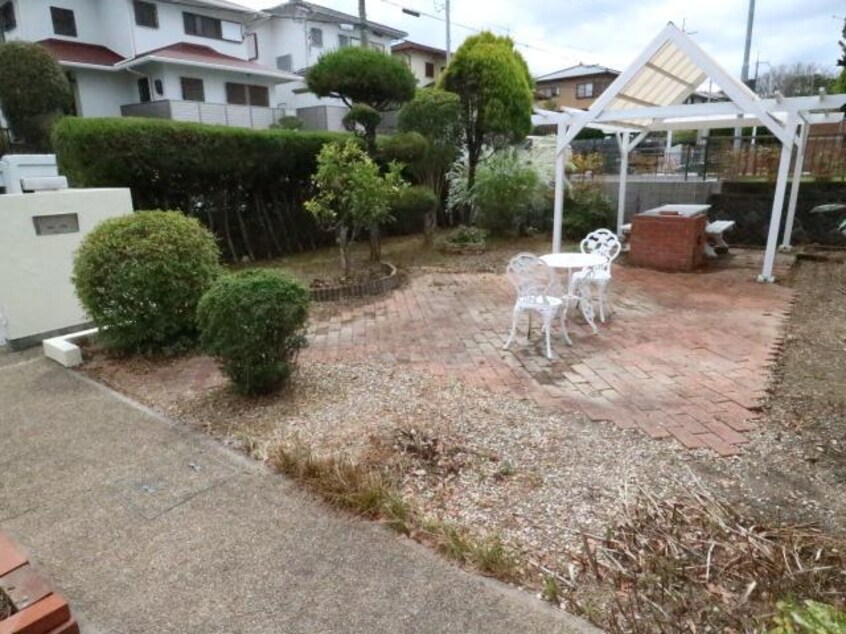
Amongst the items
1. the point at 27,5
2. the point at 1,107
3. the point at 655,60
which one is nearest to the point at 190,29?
the point at 27,5

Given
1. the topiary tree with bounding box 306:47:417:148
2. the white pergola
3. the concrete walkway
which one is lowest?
the concrete walkway

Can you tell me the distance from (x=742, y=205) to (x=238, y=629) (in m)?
11.4

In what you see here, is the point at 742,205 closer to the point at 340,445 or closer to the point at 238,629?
the point at 340,445

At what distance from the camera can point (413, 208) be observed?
10117 mm

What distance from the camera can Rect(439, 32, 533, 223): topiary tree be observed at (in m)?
10.8

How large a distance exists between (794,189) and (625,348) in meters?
6.92

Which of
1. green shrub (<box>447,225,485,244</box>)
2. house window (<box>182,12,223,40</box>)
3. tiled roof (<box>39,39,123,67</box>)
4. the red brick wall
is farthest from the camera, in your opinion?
house window (<box>182,12,223,40</box>)

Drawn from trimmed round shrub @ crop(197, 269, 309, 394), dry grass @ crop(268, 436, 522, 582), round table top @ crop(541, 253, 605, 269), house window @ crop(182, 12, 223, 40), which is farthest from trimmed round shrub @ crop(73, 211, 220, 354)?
house window @ crop(182, 12, 223, 40)

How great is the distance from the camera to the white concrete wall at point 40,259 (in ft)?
16.9

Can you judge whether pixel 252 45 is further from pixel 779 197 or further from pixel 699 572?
pixel 699 572

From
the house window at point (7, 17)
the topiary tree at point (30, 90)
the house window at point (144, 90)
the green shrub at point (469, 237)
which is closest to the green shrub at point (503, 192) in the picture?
the green shrub at point (469, 237)

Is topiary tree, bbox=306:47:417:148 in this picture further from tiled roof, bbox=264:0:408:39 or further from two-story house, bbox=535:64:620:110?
two-story house, bbox=535:64:620:110

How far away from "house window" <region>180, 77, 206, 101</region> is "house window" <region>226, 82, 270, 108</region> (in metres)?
1.35

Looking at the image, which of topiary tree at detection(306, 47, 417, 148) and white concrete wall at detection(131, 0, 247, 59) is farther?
white concrete wall at detection(131, 0, 247, 59)
